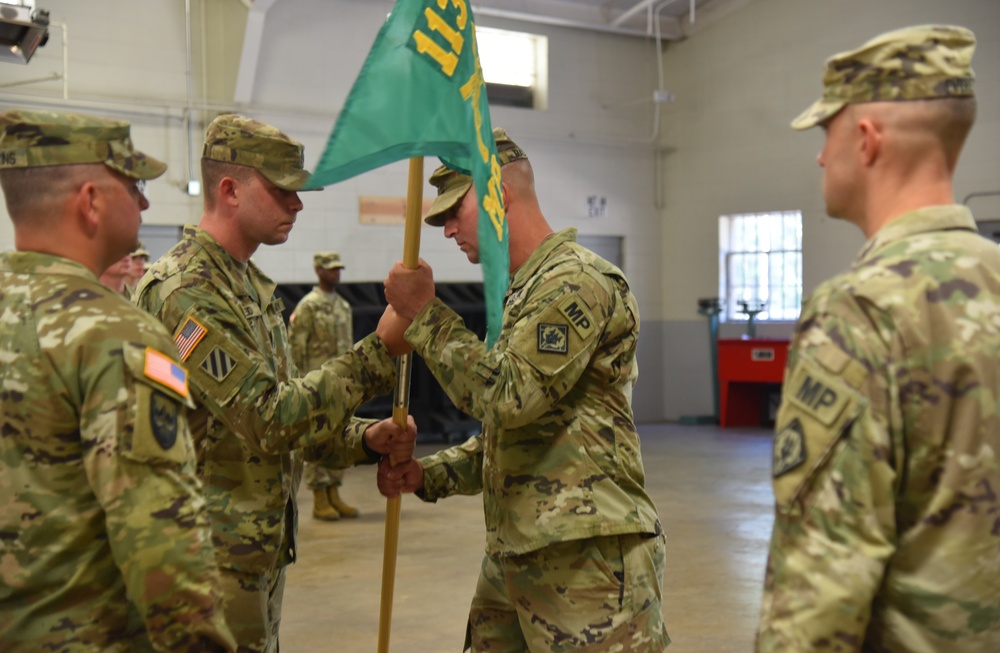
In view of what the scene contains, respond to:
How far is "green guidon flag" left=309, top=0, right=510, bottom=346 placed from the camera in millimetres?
2098

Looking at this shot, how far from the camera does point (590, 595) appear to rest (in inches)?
92.0

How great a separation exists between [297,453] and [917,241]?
1.80m

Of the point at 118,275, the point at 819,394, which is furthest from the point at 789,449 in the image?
the point at 118,275

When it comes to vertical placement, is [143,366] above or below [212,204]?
below

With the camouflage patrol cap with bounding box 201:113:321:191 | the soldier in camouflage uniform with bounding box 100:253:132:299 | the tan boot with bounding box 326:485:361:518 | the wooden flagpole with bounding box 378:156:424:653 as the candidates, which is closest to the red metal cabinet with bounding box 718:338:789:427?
the tan boot with bounding box 326:485:361:518

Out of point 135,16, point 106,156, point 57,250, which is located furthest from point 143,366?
point 135,16

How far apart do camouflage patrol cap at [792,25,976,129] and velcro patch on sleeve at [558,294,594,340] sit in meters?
0.89

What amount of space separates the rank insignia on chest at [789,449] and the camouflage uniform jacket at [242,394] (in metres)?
1.26

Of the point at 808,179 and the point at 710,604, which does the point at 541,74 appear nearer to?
the point at 808,179

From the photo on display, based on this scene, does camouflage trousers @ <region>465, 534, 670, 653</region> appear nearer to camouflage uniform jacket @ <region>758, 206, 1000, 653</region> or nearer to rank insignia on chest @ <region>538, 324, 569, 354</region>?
rank insignia on chest @ <region>538, 324, 569, 354</region>

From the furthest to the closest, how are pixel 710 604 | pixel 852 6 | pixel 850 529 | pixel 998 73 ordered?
pixel 852 6, pixel 998 73, pixel 710 604, pixel 850 529

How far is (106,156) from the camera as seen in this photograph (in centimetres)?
182

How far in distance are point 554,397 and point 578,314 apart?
0.20 m

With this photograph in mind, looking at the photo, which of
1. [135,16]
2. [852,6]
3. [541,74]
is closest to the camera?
[135,16]
